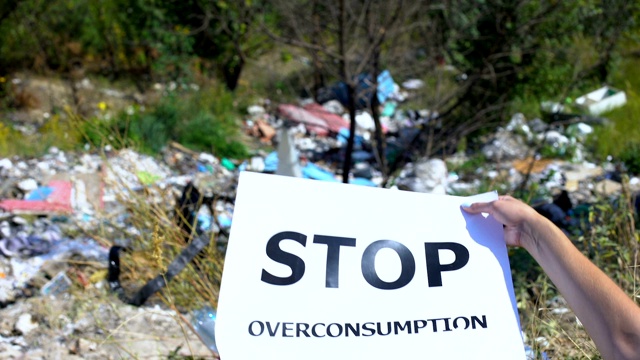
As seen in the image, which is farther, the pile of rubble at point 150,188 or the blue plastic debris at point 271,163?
the blue plastic debris at point 271,163

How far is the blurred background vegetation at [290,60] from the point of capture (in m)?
6.26

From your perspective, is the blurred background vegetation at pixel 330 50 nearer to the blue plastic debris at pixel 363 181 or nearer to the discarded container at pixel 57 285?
the blue plastic debris at pixel 363 181

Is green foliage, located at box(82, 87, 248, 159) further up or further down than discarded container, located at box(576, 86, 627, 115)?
further down

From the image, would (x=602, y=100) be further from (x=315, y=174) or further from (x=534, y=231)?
(x=534, y=231)

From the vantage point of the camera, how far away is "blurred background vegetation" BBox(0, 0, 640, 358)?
20.5 ft

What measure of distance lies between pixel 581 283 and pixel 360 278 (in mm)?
578

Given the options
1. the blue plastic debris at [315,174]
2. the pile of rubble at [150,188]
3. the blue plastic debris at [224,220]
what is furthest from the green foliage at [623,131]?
the blue plastic debris at [224,220]

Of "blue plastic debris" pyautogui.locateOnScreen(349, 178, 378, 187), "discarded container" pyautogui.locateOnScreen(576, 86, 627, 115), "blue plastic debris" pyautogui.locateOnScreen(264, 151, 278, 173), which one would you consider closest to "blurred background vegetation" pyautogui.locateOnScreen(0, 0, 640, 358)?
"discarded container" pyautogui.locateOnScreen(576, 86, 627, 115)

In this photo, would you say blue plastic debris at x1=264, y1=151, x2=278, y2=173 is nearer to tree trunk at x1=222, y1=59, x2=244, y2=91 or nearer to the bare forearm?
tree trunk at x1=222, y1=59, x2=244, y2=91

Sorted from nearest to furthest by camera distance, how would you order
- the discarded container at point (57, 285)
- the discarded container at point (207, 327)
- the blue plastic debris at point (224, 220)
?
the discarded container at point (207, 327), the discarded container at point (57, 285), the blue plastic debris at point (224, 220)

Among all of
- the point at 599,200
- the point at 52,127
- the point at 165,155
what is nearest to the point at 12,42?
the point at 52,127

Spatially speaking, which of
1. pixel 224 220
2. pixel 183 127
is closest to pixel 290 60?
pixel 183 127

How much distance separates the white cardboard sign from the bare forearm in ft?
0.71

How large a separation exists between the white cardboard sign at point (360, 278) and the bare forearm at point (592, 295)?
217mm
